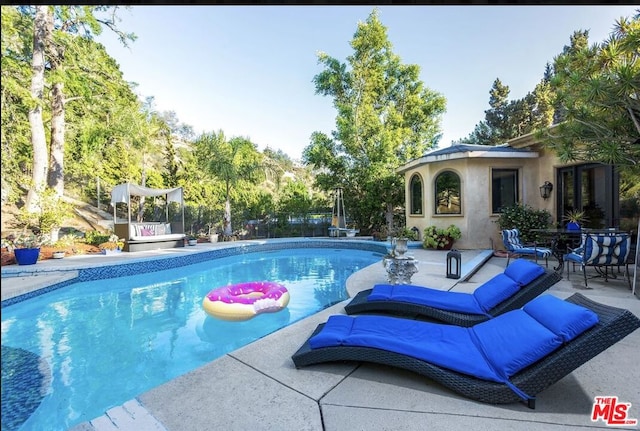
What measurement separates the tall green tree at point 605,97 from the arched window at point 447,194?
427cm

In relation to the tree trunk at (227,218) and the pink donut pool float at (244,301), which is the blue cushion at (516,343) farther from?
the tree trunk at (227,218)

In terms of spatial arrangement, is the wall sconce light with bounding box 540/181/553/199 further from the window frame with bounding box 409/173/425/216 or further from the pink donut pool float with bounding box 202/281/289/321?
the pink donut pool float with bounding box 202/281/289/321

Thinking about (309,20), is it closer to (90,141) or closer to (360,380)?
(90,141)

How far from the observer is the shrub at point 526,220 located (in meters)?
8.64

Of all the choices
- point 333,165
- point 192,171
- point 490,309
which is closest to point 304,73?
point 333,165

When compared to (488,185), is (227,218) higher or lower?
lower

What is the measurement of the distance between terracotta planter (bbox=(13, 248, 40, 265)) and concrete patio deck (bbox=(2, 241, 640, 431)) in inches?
293

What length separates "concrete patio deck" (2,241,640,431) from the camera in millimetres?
1879

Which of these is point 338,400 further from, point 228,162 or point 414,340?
point 228,162

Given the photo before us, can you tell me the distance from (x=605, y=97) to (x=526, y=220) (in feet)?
16.3

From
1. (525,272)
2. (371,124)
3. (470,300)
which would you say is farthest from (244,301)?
(371,124)

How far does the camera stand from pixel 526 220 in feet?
28.6

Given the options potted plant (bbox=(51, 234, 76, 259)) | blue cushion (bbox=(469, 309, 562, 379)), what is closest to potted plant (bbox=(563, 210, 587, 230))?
blue cushion (bbox=(469, 309, 562, 379))

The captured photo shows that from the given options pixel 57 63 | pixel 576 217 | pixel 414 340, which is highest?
pixel 57 63
